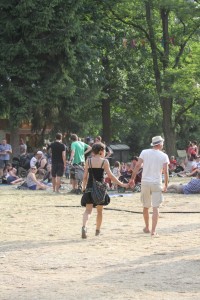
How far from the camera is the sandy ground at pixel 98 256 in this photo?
8469 mm

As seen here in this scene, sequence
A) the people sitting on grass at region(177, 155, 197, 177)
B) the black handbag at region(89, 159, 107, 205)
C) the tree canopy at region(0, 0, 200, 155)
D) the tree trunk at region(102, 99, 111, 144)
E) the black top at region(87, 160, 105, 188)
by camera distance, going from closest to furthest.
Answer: the black handbag at region(89, 159, 107, 205) → the black top at region(87, 160, 105, 188) → the people sitting on grass at region(177, 155, 197, 177) → the tree canopy at region(0, 0, 200, 155) → the tree trunk at region(102, 99, 111, 144)

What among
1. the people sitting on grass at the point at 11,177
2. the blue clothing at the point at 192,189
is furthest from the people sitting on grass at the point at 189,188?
the people sitting on grass at the point at 11,177

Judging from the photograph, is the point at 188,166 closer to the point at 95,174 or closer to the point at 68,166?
the point at 68,166

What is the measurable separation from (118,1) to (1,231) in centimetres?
3182

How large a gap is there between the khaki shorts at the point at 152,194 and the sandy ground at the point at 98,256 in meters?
0.59

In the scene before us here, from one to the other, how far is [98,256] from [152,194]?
2.93 m

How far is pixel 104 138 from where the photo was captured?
4912 cm

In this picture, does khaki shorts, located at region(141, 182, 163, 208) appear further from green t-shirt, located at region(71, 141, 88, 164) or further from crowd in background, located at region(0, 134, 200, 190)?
green t-shirt, located at region(71, 141, 88, 164)

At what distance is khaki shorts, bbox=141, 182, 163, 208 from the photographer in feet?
44.6

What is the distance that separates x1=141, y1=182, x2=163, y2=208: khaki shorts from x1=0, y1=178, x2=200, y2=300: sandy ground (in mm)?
588

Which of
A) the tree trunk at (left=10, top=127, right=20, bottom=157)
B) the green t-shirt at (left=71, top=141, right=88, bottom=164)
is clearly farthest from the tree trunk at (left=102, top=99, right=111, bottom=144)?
the green t-shirt at (left=71, top=141, right=88, bottom=164)

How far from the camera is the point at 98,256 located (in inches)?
434

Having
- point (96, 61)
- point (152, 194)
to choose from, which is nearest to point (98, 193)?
point (152, 194)

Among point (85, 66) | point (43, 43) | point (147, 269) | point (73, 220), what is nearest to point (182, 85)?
point (85, 66)
